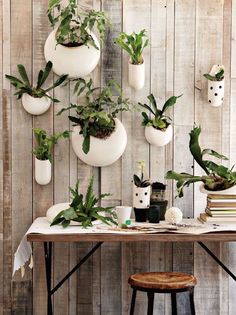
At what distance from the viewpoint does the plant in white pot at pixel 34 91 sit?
4.05 metres

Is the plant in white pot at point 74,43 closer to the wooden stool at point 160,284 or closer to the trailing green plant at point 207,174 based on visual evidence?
the trailing green plant at point 207,174

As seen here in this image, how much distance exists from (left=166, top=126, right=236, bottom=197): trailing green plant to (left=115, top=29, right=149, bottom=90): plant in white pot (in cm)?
43

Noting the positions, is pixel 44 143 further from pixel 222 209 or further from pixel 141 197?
pixel 222 209

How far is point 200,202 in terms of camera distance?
4223 mm

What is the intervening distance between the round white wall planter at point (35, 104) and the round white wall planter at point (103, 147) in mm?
220

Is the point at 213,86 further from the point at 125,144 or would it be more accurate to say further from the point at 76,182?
the point at 76,182

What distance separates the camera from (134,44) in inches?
159

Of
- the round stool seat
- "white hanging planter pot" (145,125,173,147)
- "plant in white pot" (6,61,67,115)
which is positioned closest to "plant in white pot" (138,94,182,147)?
"white hanging planter pot" (145,125,173,147)

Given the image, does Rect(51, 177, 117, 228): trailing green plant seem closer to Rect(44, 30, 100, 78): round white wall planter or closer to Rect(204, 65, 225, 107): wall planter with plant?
Rect(44, 30, 100, 78): round white wall planter

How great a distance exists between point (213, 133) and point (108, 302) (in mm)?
1186

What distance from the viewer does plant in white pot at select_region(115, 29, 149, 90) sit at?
401cm

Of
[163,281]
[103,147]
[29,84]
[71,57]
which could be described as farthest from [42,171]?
[163,281]

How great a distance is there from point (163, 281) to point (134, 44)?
1359 mm

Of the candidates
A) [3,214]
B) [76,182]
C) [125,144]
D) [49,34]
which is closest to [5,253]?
[3,214]
